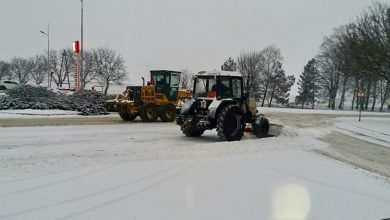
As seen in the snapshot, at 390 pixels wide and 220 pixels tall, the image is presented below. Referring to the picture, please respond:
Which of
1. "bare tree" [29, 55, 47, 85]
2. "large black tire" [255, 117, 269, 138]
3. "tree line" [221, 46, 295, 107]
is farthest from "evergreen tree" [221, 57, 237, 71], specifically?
"large black tire" [255, 117, 269, 138]

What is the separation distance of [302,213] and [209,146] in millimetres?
5645

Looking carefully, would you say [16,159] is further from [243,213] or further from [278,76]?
[278,76]

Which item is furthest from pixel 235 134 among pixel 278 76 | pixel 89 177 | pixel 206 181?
pixel 278 76

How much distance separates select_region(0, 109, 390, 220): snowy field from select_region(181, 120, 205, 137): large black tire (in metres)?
2.83

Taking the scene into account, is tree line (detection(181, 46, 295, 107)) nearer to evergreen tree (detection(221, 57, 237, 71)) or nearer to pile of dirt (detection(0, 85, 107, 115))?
evergreen tree (detection(221, 57, 237, 71))

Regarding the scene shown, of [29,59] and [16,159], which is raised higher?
[29,59]

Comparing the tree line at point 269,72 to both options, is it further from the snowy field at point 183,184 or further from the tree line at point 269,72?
the snowy field at point 183,184

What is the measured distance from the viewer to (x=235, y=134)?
593 inches

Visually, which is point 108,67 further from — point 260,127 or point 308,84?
point 260,127

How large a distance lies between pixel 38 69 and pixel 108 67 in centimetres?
2319

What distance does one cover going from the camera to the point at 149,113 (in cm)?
2353

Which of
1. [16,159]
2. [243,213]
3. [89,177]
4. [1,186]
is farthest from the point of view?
[16,159]

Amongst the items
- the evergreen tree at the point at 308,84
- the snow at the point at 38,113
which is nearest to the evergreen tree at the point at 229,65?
the evergreen tree at the point at 308,84

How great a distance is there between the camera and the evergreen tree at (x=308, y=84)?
81.9 metres
